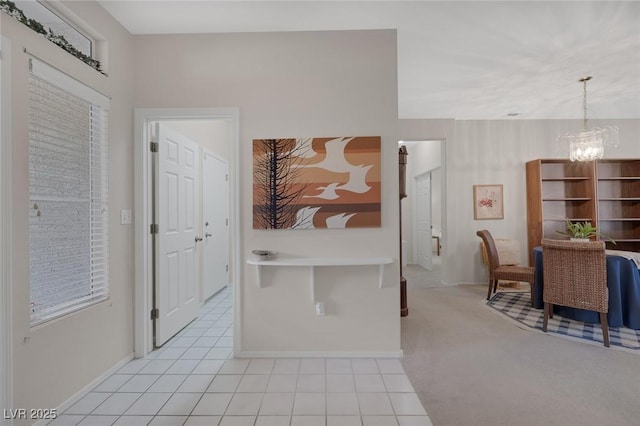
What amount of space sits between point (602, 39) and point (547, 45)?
44cm

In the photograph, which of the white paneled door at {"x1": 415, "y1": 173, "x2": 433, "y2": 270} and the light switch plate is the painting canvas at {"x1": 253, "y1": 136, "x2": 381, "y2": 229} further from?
the white paneled door at {"x1": 415, "y1": 173, "x2": 433, "y2": 270}

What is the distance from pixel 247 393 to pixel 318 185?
157 cm

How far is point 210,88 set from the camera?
96.9 inches

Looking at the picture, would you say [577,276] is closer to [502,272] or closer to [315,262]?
[502,272]

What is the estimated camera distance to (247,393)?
Answer: 194 centimetres

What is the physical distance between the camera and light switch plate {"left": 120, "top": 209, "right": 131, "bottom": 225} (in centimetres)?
232

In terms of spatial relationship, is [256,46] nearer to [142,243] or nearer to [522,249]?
[142,243]

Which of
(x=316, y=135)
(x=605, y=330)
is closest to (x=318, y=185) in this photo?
(x=316, y=135)

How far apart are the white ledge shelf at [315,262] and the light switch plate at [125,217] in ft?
3.41

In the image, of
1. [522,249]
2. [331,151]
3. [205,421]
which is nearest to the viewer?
[205,421]

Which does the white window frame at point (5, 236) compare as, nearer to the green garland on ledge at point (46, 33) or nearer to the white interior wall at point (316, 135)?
the green garland on ledge at point (46, 33)

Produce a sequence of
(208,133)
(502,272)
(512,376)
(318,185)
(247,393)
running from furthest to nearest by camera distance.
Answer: (208,133), (502,272), (318,185), (512,376), (247,393)

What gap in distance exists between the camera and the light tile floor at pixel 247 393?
5.57ft

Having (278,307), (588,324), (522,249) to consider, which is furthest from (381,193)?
(522,249)
